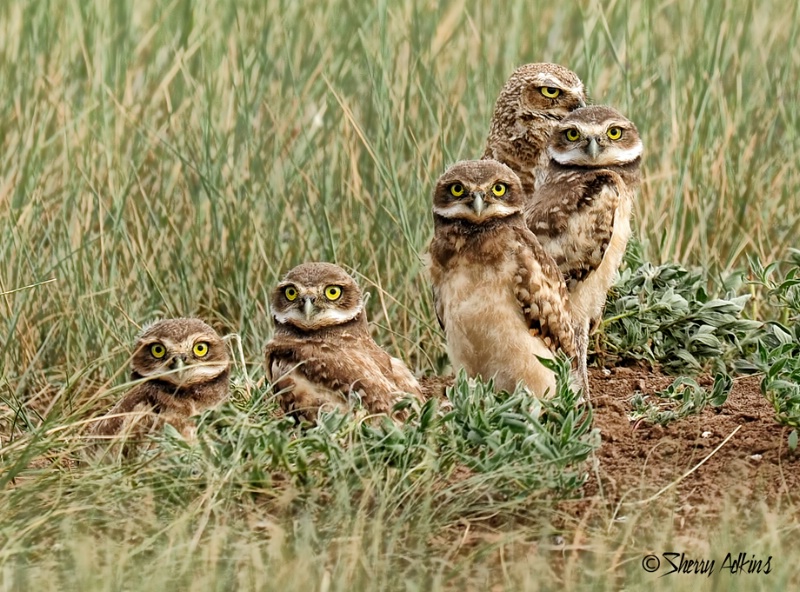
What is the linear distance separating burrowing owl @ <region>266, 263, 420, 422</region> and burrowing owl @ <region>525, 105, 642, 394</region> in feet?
3.61

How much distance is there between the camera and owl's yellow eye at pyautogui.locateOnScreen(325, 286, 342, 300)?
591 centimetres

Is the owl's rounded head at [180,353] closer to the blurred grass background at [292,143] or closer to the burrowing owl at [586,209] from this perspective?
the blurred grass background at [292,143]

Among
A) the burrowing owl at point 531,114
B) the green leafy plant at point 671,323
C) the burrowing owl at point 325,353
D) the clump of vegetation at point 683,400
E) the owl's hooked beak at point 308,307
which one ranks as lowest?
the green leafy plant at point 671,323

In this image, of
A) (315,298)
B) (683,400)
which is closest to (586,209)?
(683,400)

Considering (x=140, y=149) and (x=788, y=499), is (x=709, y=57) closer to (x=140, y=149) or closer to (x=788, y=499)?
(x=140, y=149)

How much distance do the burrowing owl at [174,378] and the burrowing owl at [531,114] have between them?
2107 millimetres

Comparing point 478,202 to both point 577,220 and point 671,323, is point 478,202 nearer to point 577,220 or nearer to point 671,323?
point 577,220

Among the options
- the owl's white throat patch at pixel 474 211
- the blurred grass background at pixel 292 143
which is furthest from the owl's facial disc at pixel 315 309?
the blurred grass background at pixel 292 143

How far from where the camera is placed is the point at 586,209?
21.7 ft

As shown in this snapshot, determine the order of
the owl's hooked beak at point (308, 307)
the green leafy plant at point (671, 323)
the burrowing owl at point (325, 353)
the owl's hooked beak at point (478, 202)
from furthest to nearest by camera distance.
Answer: the green leafy plant at point (671, 323) < the owl's hooked beak at point (478, 202) < the owl's hooked beak at point (308, 307) < the burrowing owl at point (325, 353)

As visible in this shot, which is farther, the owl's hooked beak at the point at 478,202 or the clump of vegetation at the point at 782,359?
the owl's hooked beak at the point at 478,202

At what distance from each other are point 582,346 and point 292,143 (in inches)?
91.3
